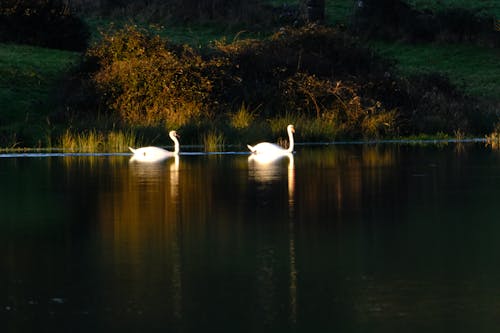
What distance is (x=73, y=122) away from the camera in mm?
36969

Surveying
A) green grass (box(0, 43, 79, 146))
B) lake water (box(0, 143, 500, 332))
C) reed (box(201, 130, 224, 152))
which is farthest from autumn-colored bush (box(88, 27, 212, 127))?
lake water (box(0, 143, 500, 332))

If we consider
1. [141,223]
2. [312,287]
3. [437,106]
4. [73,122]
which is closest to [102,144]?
[73,122]

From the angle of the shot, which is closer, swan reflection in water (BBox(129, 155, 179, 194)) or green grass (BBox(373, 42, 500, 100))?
swan reflection in water (BBox(129, 155, 179, 194))

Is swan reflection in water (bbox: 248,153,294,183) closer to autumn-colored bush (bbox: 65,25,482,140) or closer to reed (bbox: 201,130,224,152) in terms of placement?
reed (bbox: 201,130,224,152)

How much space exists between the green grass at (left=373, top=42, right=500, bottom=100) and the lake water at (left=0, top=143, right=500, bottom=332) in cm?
2867

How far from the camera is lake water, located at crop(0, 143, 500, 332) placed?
34.4ft

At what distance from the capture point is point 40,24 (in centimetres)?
5134

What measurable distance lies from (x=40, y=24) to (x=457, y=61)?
17996 mm

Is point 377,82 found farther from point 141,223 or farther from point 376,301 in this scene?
point 376,301

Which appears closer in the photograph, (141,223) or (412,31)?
(141,223)

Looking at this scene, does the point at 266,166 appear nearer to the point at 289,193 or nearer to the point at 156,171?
the point at 156,171

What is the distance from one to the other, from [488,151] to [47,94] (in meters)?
15.0

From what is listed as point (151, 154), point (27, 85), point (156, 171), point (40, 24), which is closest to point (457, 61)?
point (40, 24)

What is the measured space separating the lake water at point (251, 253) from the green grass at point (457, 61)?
28.7 m
